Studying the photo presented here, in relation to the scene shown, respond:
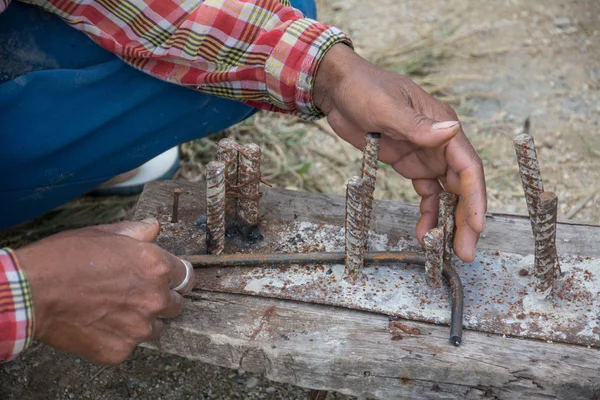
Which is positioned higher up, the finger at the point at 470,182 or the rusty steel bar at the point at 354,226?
the finger at the point at 470,182

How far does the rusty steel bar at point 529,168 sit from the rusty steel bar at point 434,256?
232 millimetres

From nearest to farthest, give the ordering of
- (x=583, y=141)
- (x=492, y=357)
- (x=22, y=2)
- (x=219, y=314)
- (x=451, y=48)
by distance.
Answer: (x=492, y=357) < (x=219, y=314) < (x=22, y=2) < (x=583, y=141) < (x=451, y=48)

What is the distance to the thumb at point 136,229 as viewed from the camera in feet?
5.41

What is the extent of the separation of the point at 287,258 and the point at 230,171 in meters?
0.29

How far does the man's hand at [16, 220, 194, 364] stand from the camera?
142 centimetres

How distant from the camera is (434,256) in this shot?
1.73 meters

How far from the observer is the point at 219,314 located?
176cm

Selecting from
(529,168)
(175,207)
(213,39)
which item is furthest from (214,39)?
(529,168)

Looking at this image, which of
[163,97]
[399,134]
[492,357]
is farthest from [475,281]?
[163,97]

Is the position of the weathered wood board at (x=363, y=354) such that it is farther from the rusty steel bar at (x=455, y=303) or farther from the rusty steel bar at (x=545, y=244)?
the rusty steel bar at (x=545, y=244)

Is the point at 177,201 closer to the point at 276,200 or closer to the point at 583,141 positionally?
the point at 276,200

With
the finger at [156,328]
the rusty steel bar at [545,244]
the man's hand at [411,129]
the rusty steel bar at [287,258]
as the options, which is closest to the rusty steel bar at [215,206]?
the rusty steel bar at [287,258]

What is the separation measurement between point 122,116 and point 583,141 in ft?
7.36

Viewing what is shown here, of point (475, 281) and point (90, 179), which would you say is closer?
point (475, 281)
